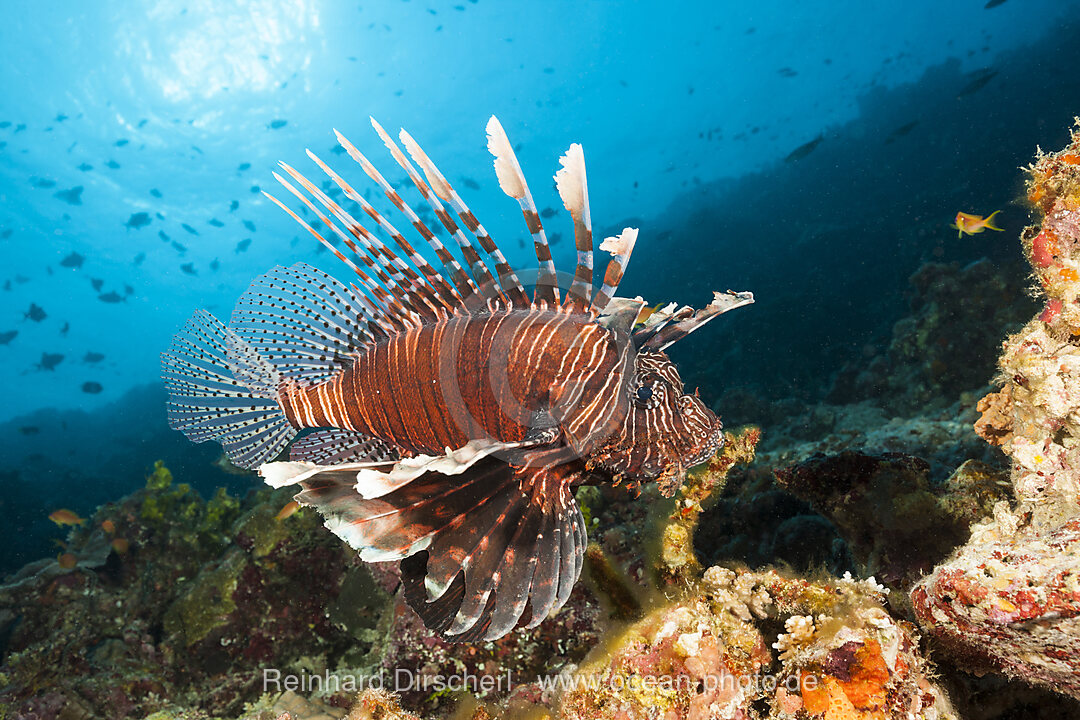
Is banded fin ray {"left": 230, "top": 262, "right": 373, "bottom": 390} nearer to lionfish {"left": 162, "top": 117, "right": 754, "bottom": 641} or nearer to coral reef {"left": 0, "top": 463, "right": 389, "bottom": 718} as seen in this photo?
lionfish {"left": 162, "top": 117, "right": 754, "bottom": 641}

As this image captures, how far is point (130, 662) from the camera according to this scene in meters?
4.88

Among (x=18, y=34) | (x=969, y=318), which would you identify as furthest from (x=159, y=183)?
(x=969, y=318)

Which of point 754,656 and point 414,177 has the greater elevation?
point 414,177

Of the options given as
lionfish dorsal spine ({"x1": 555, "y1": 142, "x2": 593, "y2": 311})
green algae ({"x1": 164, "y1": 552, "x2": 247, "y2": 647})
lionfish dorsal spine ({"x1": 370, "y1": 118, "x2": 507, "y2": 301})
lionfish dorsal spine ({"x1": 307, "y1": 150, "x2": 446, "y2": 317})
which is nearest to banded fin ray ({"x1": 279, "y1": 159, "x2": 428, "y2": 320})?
lionfish dorsal spine ({"x1": 307, "y1": 150, "x2": 446, "y2": 317})

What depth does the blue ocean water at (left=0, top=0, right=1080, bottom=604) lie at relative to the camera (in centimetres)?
1814

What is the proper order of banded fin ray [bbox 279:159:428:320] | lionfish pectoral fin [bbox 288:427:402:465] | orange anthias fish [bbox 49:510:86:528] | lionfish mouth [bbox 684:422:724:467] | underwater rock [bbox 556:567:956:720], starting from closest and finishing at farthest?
underwater rock [bbox 556:567:956:720]
lionfish mouth [bbox 684:422:724:467]
banded fin ray [bbox 279:159:428:320]
lionfish pectoral fin [bbox 288:427:402:465]
orange anthias fish [bbox 49:510:86:528]

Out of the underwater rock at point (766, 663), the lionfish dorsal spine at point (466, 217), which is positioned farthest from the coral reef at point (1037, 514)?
the lionfish dorsal spine at point (466, 217)

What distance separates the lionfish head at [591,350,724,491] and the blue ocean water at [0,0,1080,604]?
10.7m

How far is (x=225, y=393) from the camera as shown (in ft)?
11.9

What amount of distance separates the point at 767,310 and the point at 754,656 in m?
17.2

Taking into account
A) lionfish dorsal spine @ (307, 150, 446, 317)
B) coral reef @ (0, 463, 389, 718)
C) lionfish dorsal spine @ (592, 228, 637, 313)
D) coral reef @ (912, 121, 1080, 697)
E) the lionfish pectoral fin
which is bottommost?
coral reef @ (0, 463, 389, 718)

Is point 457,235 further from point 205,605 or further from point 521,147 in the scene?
point 521,147

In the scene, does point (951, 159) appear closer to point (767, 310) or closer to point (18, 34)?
point (767, 310)

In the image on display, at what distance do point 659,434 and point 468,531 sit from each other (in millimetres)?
966
